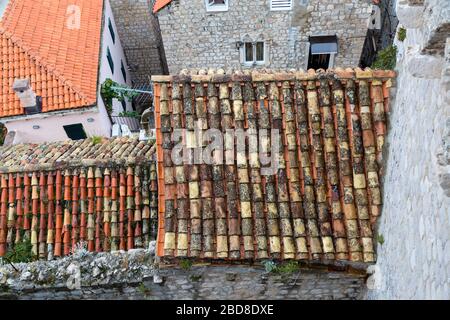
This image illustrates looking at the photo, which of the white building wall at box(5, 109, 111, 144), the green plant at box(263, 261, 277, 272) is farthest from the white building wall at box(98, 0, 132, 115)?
the green plant at box(263, 261, 277, 272)

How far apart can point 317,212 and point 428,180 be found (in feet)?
6.35

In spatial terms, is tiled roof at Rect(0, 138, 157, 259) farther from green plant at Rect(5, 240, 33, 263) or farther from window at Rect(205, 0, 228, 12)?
window at Rect(205, 0, 228, 12)

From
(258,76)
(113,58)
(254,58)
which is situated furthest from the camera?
(113,58)

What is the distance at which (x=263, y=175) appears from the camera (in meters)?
5.88

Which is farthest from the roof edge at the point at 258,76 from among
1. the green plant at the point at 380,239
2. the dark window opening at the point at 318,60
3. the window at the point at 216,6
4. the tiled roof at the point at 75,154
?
the dark window opening at the point at 318,60

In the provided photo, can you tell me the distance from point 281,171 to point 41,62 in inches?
370

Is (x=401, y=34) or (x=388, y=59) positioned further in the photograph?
(x=388, y=59)

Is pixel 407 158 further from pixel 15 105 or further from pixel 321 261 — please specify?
pixel 15 105

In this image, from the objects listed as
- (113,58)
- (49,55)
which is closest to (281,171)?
(49,55)

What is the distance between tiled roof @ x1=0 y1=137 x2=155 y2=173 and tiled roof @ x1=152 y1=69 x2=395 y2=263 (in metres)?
2.35

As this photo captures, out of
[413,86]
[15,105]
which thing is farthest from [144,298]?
[15,105]

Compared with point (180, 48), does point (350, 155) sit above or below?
below

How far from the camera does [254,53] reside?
1327cm

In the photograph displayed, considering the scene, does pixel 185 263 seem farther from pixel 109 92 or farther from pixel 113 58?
pixel 113 58
